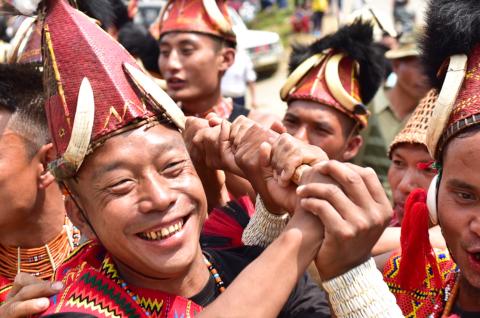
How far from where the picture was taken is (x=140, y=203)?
2.29 meters

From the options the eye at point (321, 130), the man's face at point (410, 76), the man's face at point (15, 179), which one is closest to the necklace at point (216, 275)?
the man's face at point (15, 179)

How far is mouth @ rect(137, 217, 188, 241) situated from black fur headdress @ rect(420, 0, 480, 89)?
1.14m

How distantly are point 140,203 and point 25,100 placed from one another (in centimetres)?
141

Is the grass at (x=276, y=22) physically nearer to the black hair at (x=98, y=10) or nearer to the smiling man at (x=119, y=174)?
the black hair at (x=98, y=10)

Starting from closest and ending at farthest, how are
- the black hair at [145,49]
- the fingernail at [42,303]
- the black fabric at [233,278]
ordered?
the fingernail at [42,303] → the black fabric at [233,278] → the black hair at [145,49]

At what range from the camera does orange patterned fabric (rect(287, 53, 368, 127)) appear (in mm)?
4566

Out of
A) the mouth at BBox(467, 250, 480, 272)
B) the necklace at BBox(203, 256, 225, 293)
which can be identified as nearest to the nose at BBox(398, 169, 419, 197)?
the mouth at BBox(467, 250, 480, 272)

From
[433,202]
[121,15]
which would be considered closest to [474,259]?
[433,202]

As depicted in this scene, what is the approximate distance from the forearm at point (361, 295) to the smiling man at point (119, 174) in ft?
0.64

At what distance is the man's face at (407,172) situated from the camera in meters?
3.75

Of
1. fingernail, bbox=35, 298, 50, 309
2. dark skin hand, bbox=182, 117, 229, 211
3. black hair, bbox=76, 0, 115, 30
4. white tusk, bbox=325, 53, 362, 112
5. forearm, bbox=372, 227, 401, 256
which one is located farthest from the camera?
white tusk, bbox=325, 53, 362, 112

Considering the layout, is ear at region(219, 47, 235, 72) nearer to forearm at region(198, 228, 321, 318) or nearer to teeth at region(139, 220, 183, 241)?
teeth at region(139, 220, 183, 241)

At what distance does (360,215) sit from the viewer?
2002mm

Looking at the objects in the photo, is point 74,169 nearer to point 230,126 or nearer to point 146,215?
point 146,215
